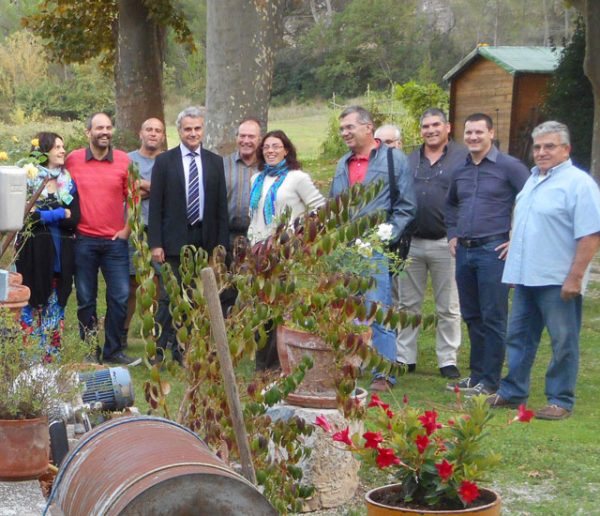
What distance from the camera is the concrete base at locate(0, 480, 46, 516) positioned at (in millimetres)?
4777

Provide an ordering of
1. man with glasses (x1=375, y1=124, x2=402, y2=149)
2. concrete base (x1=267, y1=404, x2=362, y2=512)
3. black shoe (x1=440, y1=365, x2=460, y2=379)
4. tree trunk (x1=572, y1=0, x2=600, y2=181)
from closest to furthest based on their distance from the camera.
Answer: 1. concrete base (x1=267, y1=404, x2=362, y2=512)
2. black shoe (x1=440, y1=365, x2=460, y2=379)
3. man with glasses (x1=375, y1=124, x2=402, y2=149)
4. tree trunk (x1=572, y1=0, x2=600, y2=181)

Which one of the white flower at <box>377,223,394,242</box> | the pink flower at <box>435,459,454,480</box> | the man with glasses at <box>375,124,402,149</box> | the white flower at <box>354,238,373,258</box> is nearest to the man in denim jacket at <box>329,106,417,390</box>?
the white flower at <box>377,223,394,242</box>

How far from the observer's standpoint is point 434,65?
63.0 meters

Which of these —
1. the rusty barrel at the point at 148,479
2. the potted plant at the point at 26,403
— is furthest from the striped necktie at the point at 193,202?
the rusty barrel at the point at 148,479

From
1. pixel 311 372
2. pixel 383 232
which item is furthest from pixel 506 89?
pixel 311 372

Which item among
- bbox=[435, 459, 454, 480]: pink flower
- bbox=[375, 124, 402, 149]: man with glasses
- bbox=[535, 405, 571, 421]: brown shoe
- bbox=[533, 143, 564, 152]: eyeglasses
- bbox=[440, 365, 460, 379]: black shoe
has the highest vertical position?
bbox=[533, 143, 564, 152]: eyeglasses

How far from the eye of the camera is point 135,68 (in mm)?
19266

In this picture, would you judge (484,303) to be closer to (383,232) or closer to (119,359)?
(383,232)

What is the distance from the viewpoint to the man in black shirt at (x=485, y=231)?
8375 millimetres

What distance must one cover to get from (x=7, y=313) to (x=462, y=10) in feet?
238

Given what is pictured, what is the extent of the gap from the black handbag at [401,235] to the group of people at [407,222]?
0.02 metres

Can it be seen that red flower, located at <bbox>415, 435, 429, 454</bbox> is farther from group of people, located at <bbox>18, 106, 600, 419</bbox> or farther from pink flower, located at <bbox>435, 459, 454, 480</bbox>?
group of people, located at <bbox>18, 106, 600, 419</bbox>

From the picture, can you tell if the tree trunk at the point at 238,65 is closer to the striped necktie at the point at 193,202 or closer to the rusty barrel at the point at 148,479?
the striped necktie at the point at 193,202

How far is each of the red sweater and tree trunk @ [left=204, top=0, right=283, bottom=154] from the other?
11.2 feet
